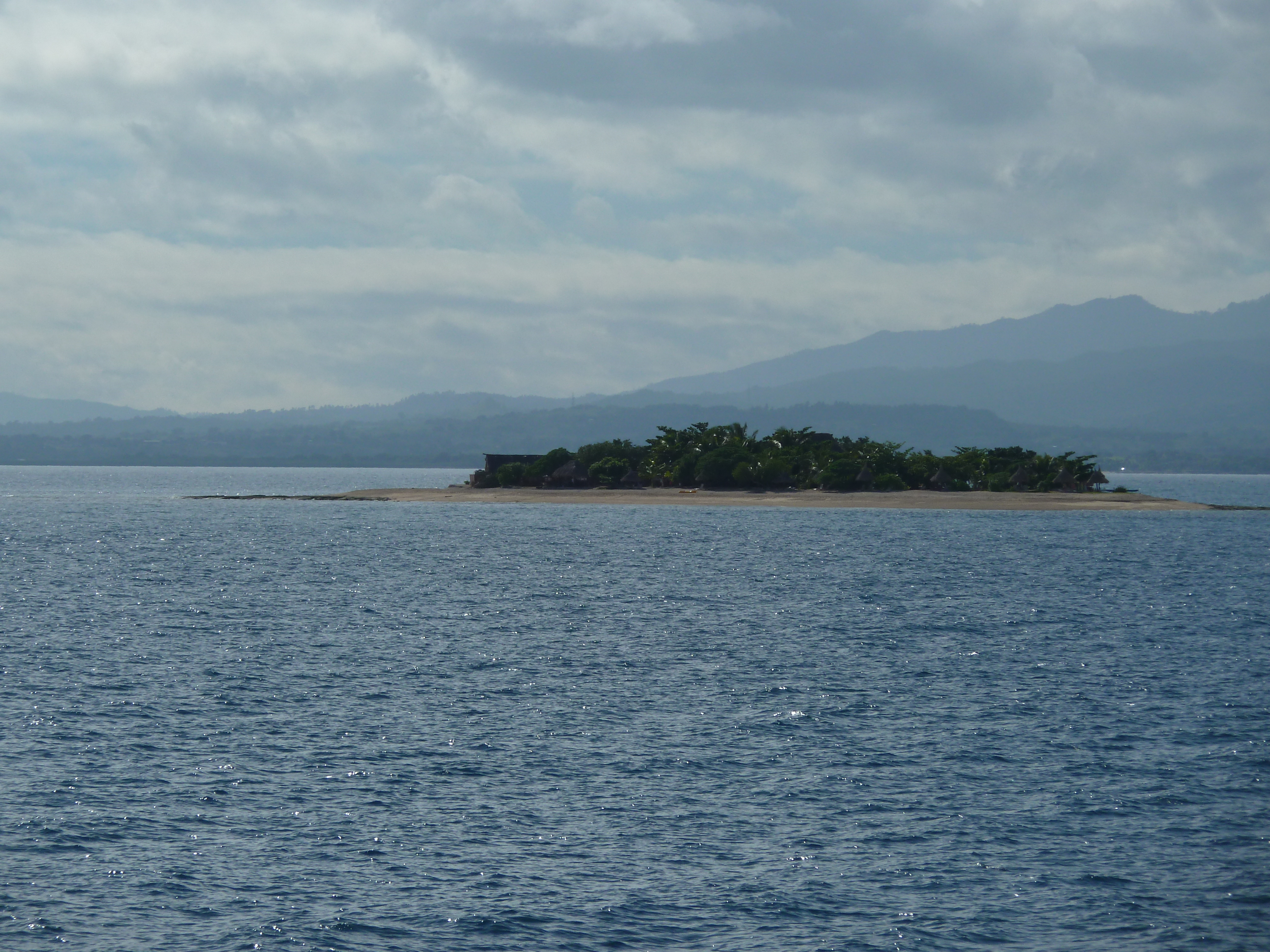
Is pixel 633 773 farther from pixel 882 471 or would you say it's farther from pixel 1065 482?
pixel 1065 482

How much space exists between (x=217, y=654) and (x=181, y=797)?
2136 centimetres

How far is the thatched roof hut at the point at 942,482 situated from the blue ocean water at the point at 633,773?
116592mm

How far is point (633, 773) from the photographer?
28109 millimetres

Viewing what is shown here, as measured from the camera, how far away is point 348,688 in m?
38.6

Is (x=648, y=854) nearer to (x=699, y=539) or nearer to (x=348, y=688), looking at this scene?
(x=348, y=688)

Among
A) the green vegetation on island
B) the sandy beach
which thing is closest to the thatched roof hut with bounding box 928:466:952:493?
the green vegetation on island

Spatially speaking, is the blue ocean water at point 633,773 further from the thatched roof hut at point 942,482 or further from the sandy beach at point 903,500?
the thatched roof hut at point 942,482

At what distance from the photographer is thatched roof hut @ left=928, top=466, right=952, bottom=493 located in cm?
18338

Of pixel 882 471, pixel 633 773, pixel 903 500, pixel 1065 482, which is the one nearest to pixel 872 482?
pixel 882 471

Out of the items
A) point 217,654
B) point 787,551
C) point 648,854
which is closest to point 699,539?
point 787,551

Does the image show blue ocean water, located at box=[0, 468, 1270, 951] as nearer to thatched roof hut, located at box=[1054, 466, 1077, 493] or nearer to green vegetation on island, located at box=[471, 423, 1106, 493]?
green vegetation on island, located at box=[471, 423, 1106, 493]

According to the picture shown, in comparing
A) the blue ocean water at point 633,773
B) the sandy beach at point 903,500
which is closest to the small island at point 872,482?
the sandy beach at point 903,500

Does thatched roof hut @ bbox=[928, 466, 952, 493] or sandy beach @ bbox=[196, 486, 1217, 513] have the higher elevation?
thatched roof hut @ bbox=[928, 466, 952, 493]

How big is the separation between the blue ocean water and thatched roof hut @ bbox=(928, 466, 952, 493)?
11659 cm
